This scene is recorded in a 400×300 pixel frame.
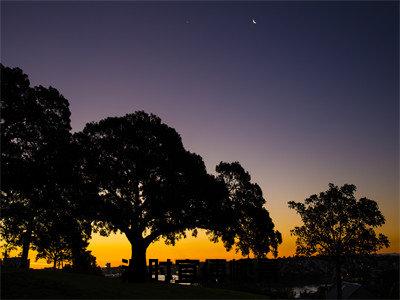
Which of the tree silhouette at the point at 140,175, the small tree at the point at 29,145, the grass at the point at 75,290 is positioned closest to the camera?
the grass at the point at 75,290

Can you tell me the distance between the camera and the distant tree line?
27906 mm

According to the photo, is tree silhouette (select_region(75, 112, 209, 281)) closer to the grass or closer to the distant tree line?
the distant tree line

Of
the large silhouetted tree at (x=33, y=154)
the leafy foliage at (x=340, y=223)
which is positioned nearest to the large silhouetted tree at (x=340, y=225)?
the leafy foliage at (x=340, y=223)

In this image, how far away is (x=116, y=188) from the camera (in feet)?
121

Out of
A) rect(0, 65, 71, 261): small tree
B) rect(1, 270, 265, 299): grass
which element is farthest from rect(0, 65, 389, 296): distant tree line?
rect(1, 270, 265, 299): grass

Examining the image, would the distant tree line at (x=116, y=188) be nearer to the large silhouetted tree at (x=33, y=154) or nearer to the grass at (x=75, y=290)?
the large silhouetted tree at (x=33, y=154)

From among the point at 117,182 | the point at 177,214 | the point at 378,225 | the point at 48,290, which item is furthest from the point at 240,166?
the point at 48,290

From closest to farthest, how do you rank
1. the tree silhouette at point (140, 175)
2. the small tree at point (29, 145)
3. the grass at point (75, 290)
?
the grass at point (75, 290) → the small tree at point (29, 145) → the tree silhouette at point (140, 175)

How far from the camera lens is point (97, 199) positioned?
36.2m

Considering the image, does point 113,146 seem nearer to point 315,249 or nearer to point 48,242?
point 48,242

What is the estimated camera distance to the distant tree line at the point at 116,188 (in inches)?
1099

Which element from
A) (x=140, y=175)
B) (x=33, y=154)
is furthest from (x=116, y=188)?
(x=33, y=154)

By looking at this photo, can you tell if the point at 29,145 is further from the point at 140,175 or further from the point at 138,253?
the point at 138,253

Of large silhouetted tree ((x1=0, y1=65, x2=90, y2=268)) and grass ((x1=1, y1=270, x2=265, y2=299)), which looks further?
large silhouetted tree ((x1=0, y1=65, x2=90, y2=268))
